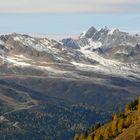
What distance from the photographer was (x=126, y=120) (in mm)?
199500

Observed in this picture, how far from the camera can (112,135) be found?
196 meters

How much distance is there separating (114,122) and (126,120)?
13.0 ft

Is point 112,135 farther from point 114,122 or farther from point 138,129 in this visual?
point 138,129

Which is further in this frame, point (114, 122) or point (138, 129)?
point (114, 122)

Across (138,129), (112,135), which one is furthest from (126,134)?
(112,135)

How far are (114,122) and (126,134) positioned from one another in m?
24.2

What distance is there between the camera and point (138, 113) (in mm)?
199375

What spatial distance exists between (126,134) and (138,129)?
16.1 feet

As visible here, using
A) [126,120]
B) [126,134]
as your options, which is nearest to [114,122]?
[126,120]

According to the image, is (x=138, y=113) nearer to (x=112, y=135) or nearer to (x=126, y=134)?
(x=112, y=135)

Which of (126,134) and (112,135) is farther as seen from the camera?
(112,135)

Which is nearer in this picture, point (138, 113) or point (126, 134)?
point (126, 134)

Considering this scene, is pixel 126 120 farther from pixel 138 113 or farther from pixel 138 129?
pixel 138 129

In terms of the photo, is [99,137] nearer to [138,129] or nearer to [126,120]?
[126,120]
